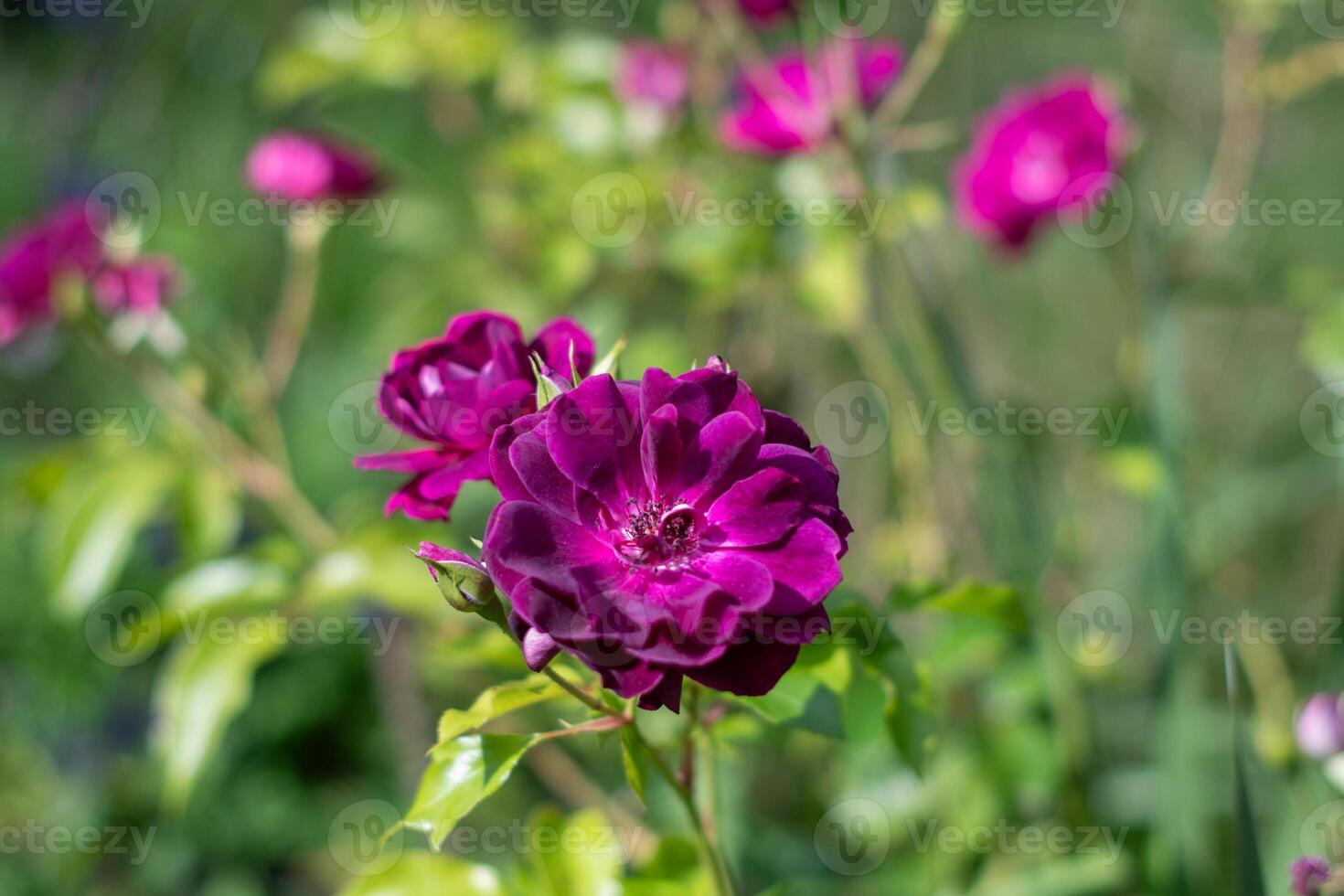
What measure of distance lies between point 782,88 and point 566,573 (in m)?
0.66

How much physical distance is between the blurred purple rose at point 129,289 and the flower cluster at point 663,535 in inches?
22.1

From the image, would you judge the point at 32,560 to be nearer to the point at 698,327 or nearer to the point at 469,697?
the point at 469,697

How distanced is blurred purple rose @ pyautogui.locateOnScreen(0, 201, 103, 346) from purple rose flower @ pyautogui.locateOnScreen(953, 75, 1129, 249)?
773 millimetres

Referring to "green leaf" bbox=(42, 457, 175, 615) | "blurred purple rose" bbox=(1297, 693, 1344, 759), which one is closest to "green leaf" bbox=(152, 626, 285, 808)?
"green leaf" bbox=(42, 457, 175, 615)

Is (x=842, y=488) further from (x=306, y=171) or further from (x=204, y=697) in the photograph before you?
(x=204, y=697)

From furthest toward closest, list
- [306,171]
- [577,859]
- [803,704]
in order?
[306,171] → [577,859] → [803,704]

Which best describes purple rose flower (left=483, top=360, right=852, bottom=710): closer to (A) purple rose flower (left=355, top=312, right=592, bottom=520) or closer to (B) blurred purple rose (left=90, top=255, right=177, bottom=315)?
(A) purple rose flower (left=355, top=312, right=592, bottom=520)

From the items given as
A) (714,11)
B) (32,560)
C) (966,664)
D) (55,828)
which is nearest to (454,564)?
(714,11)

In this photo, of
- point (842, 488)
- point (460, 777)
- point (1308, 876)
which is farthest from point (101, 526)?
point (842, 488)

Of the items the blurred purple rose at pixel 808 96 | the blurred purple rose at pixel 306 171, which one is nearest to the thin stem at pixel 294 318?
the blurred purple rose at pixel 306 171

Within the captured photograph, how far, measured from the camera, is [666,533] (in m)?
0.49

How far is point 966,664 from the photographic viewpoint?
108 cm

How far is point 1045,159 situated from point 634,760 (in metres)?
0.73

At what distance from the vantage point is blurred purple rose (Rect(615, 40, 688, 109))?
1.12m
